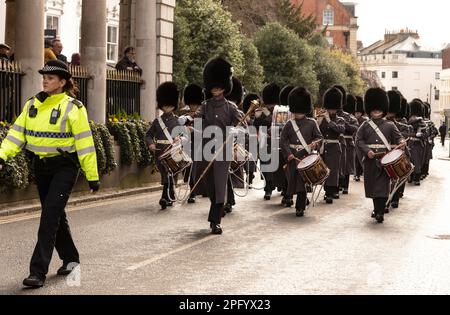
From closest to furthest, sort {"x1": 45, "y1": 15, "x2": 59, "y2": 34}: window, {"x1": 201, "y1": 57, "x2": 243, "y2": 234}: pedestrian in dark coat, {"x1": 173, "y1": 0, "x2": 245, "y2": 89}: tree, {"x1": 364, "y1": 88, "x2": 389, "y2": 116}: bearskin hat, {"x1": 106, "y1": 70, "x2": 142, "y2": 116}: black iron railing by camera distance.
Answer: {"x1": 201, "y1": 57, "x2": 243, "y2": 234}: pedestrian in dark coat < {"x1": 364, "y1": 88, "x2": 389, "y2": 116}: bearskin hat < {"x1": 106, "y1": 70, "x2": 142, "y2": 116}: black iron railing < {"x1": 45, "y1": 15, "x2": 59, "y2": 34}: window < {"x1": 173, "y1": 0, "x2": 245, "y2": 89}: tree

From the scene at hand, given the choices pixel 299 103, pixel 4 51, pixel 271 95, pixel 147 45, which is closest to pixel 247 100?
pixel 271 95

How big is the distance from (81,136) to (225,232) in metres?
4.64

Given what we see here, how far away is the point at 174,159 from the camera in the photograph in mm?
16281

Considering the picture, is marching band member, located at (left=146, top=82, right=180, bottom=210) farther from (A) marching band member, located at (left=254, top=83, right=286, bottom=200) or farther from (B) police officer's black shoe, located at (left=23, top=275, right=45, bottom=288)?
(B) police officer's black shoe, located at (left=23, top=275, right=45, bottom=288)

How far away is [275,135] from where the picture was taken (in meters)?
20.3

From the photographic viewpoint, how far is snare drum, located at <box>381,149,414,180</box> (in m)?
15.0

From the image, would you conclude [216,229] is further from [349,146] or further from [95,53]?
[349,146]

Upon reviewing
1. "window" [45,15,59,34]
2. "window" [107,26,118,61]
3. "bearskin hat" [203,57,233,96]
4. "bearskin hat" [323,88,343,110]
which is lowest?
"bearskin hat" [323,88,343,110]

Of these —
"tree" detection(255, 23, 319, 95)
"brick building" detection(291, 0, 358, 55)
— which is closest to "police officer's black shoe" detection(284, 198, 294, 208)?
"tree" detection(255, 23, 319, 95)

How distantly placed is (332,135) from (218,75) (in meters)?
6.41

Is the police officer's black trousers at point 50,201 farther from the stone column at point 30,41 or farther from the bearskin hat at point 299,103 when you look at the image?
the stone column at point 30,41

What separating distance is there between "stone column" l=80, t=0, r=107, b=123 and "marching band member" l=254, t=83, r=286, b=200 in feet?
11.0
